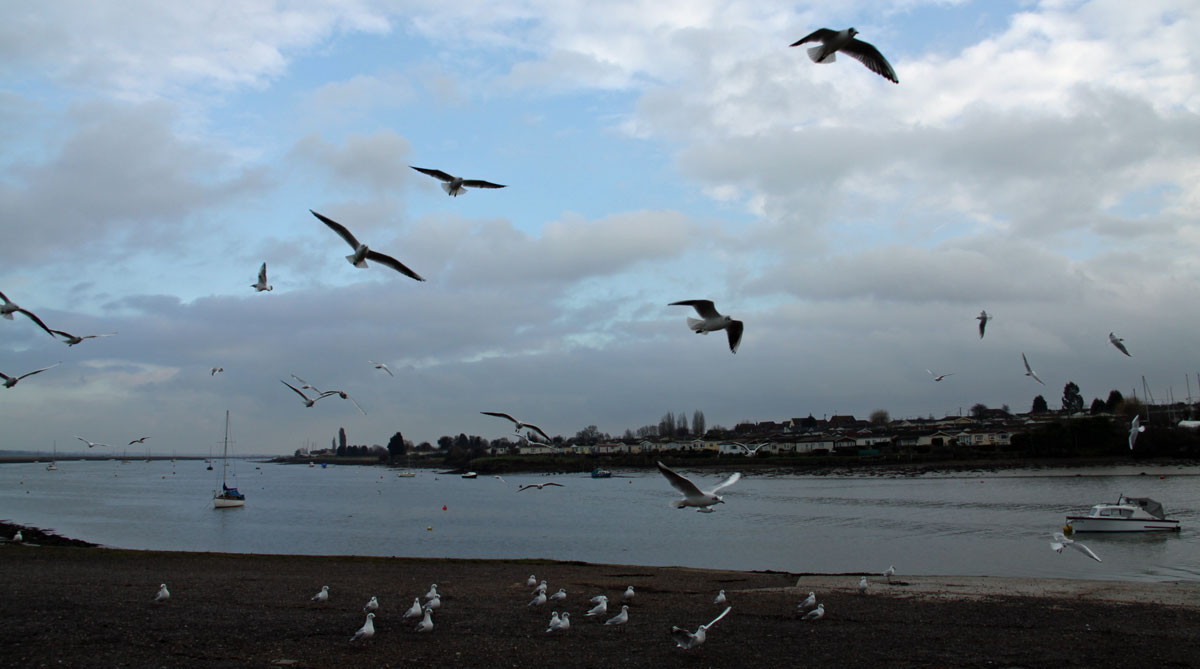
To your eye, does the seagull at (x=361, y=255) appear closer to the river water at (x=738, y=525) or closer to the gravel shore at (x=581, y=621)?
the gravel shore at (x=581, y=621)

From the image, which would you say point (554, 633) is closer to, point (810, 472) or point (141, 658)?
point (141, 658)

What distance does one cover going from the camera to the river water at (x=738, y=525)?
28016mm

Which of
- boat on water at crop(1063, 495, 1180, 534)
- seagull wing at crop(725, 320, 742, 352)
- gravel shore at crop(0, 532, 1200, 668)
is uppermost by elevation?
seagull wing at crop(725, 320, 742, 352)

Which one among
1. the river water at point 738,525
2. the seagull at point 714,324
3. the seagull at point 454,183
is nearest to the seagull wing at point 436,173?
the seagull at point 454,183

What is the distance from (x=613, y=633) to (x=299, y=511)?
52.1 metres

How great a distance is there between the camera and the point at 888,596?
18266mm

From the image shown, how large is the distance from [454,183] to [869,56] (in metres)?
6.81

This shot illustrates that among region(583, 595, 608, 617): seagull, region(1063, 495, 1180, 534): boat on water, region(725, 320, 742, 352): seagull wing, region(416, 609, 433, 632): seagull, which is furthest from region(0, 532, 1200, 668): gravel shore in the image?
region(1063, 495, 1180, 534): boat on water

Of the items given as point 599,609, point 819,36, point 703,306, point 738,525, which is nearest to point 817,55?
point 819,36

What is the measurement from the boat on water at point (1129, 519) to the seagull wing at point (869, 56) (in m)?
30.6

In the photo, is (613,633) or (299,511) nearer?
(613,633)

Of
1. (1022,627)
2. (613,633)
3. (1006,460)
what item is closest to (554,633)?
(613,633)

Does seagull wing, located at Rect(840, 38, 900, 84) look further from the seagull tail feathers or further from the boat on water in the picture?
the boat on water

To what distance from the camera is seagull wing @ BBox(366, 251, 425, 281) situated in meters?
11.3
